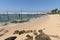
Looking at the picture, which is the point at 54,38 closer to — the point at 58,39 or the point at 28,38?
the point at 58,39

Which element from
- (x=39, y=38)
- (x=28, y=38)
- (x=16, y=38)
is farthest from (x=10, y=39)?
(x=39, y=38)

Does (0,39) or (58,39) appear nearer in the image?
(58,39)

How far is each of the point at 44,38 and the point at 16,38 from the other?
→ 416 centimetres

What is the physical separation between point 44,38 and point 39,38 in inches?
16.5

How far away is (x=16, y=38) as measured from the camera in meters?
15.0

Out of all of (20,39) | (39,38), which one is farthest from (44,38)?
(20,39)

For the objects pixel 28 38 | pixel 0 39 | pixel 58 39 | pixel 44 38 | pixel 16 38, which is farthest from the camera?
pixel 0 39

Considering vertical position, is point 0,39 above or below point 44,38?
below

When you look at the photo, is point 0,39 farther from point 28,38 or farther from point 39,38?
point 39,38

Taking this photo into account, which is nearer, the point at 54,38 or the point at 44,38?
the point at 44,38

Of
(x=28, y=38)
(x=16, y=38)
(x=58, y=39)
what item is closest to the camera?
(x=58, y=39)

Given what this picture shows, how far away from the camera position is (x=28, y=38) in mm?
13875

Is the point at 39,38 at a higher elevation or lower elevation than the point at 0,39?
higher

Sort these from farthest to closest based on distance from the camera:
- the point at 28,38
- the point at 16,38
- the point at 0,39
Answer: the point at 0,39 < the point at 16,38 < the point at 28,38
